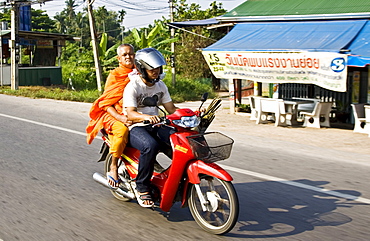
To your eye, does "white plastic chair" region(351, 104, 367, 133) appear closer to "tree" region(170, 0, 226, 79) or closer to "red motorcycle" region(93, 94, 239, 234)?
"red motorcycle" region(93, 94, 239, 234)

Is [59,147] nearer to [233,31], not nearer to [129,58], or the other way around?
[129,58]

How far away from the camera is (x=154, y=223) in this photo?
5238mm

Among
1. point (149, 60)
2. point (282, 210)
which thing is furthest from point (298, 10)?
point (149, 60)

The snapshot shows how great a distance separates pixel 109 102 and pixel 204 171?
1.52 m

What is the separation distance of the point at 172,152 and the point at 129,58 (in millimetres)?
1540

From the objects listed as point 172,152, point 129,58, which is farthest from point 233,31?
point 172,152

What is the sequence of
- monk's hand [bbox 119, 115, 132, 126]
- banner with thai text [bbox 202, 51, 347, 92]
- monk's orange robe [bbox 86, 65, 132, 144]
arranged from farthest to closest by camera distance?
banner with thai text [bbox 202, 51, 347, 92], monk's orange robe [bbox 86, 65, 132, 144], monk's hand [bbox 119, 115, 132, 126]

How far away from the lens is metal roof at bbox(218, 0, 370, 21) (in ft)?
45.5

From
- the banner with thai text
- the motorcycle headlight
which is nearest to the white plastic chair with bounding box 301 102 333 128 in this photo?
the banner with thai text

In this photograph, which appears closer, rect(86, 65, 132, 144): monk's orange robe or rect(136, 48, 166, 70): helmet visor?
rect(136, 48, 166, 70): helmet visor

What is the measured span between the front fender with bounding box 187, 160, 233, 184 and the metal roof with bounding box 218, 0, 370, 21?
10332 mm

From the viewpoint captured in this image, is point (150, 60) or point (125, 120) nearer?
point (150, 60)

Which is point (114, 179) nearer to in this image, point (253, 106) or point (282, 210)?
point (282, 210)

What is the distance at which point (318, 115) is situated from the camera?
13141mm
